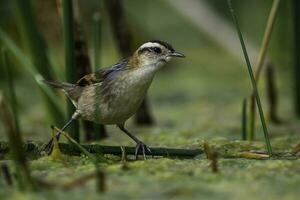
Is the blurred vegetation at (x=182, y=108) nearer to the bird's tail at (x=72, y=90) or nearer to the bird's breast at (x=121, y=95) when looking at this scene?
the bird's tail at (x=72, y=90)

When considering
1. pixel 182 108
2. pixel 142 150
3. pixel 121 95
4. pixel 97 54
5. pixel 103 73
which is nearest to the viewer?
pixel 142 150

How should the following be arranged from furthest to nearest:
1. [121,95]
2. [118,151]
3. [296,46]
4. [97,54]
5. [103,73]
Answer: [296,46] → [97,54] → [103,73] → [121,95] → [118,151]

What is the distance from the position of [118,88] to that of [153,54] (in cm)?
33

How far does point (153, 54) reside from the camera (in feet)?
11.7

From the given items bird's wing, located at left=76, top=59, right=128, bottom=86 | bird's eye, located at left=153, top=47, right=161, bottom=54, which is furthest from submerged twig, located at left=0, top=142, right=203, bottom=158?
bird's eye, located at left=153, top=47, right=161, bottom=54

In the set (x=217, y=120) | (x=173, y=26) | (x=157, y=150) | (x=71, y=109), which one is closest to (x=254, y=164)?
(x=157, y=150)

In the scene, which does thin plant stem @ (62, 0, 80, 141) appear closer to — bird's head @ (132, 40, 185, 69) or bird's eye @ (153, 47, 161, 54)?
bird's head @ (132, 40, 185, 69)

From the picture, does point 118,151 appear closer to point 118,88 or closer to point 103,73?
point 118,88

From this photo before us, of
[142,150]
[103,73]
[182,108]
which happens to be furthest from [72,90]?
[182,108]

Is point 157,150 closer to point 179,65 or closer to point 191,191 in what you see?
point 191,191

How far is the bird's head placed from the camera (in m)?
3.47

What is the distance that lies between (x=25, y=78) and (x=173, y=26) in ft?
8.22

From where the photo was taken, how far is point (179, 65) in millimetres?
7469

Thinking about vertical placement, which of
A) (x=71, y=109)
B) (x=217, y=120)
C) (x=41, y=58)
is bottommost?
(x=217, y=120)
